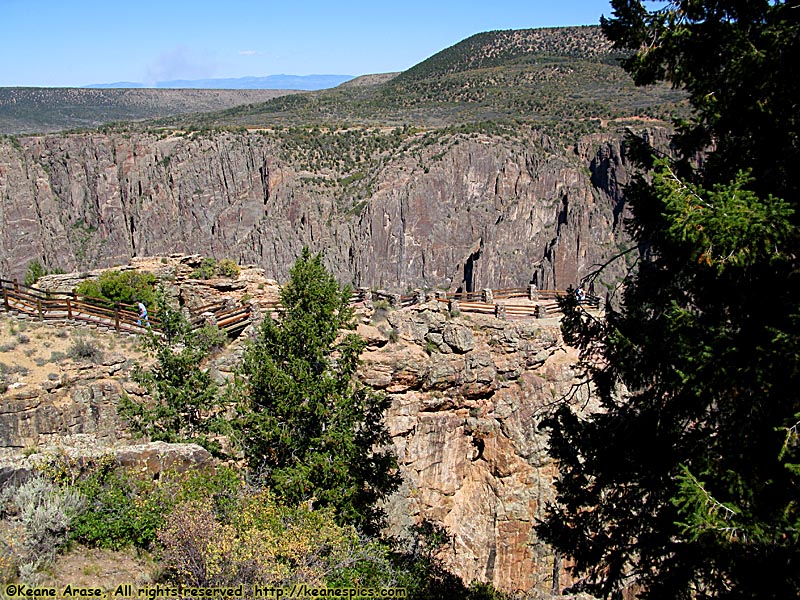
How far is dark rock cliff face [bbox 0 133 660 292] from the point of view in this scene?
255 feet

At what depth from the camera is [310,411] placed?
11.1 m

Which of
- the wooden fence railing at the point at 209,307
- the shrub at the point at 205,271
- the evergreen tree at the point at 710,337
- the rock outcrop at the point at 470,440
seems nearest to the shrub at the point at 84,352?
the wooden fence railing at the point at 209,307

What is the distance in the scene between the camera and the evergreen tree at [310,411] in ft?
35.4

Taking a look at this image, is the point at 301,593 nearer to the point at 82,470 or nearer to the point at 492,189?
the point at 82,470

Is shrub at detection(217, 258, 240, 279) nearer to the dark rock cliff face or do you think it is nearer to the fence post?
the fence post

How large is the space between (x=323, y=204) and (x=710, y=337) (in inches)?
2922

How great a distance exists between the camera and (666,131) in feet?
233

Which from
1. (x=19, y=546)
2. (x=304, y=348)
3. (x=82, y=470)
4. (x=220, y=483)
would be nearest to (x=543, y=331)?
(x=304, y=348)

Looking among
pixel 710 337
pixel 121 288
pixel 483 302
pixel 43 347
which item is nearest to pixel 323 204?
pixel 483 302

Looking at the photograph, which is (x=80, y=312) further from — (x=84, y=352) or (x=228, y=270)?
(x=228, y=270)

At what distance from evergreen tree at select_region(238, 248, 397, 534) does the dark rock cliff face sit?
213 feet

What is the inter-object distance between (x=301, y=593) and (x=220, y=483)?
2420 millimetres

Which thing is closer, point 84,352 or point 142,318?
point 84,352

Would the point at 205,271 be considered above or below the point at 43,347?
above
